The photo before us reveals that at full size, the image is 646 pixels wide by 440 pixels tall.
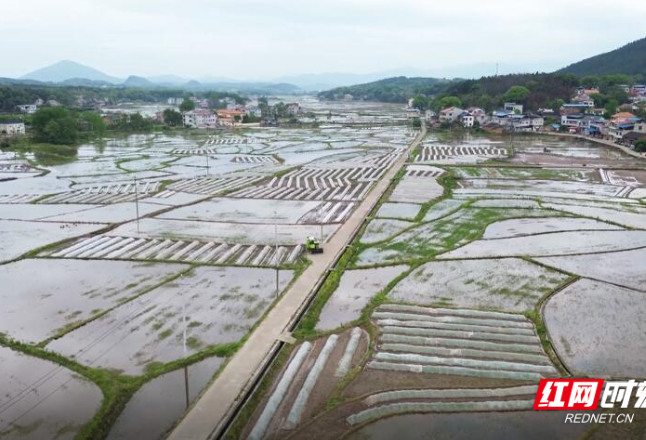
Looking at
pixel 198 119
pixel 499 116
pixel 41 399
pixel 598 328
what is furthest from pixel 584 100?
pixel 41 399

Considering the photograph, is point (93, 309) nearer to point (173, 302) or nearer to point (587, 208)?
point (173, 302)

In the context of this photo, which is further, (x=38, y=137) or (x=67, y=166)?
(x=38, y=137)

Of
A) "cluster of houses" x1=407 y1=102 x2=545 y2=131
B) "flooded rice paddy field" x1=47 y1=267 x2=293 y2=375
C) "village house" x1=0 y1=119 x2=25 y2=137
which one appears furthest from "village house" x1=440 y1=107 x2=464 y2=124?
"flooded rice paddy field" x1=47 y1=267 x2=293 y2=375

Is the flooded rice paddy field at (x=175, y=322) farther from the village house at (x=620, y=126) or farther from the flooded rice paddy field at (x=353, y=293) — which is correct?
the village house at (x=620, y=126)

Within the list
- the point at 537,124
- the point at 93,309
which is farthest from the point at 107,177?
the point at 537,124

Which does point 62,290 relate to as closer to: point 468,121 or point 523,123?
point 523,123
